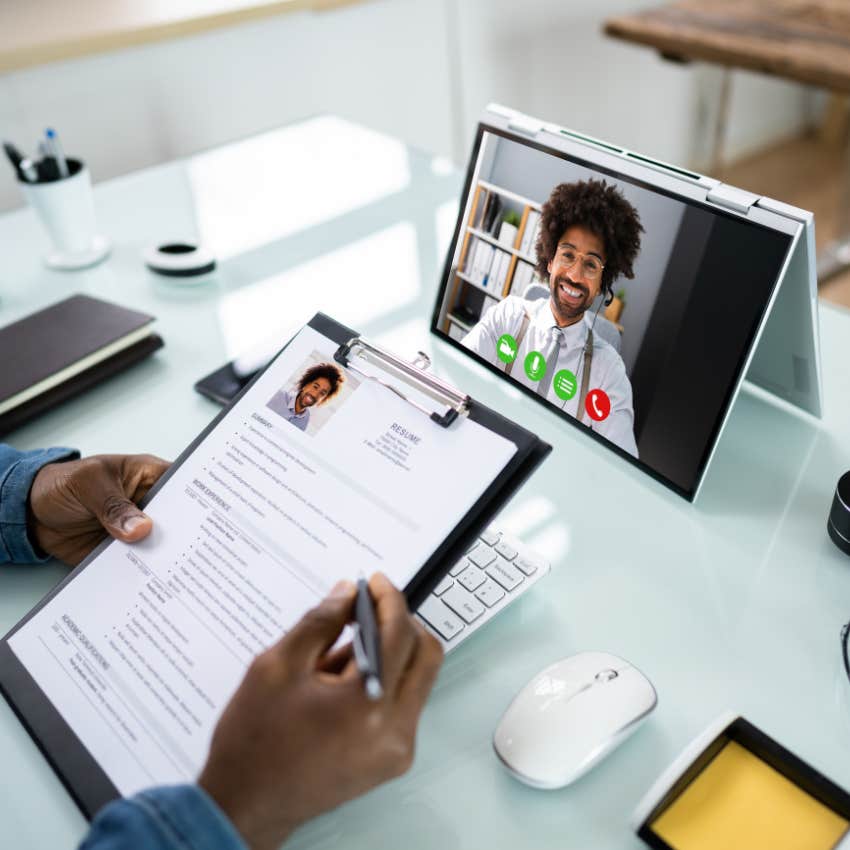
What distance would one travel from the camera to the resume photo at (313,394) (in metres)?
0.66

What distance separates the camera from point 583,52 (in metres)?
2.55

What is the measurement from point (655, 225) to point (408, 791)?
1.68 feet

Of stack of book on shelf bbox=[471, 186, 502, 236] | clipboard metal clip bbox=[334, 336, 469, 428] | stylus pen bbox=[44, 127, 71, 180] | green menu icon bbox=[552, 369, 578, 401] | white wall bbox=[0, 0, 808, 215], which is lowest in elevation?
white wall bbox=[0, 0, 808, 215]

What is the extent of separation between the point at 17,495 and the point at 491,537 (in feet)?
1.50

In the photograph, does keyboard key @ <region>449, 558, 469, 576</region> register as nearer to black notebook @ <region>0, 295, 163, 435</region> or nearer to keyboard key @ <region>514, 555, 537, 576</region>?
keyboard key @ <region>514, 555, 537, 576</region>

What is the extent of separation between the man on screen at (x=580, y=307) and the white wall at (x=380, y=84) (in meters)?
1.26

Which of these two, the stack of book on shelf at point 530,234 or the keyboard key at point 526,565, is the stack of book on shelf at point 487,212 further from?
the keyboard key at point 526,565

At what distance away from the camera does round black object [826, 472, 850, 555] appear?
661 mm

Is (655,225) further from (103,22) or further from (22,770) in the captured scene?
(103,22)

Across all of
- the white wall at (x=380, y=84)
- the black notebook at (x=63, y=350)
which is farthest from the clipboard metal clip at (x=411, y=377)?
the white wall at (x=380, y=84)

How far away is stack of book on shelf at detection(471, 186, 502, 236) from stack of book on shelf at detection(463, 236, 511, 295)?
0.05ft

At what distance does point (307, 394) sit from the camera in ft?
2.23

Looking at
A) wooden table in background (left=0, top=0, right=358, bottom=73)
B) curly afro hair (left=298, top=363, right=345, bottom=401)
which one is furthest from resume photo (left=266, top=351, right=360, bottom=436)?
wooden table in background (left=0, top=0, right=358, bottom=73)

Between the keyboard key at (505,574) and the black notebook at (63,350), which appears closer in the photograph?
the keyboard key at (505,574)
